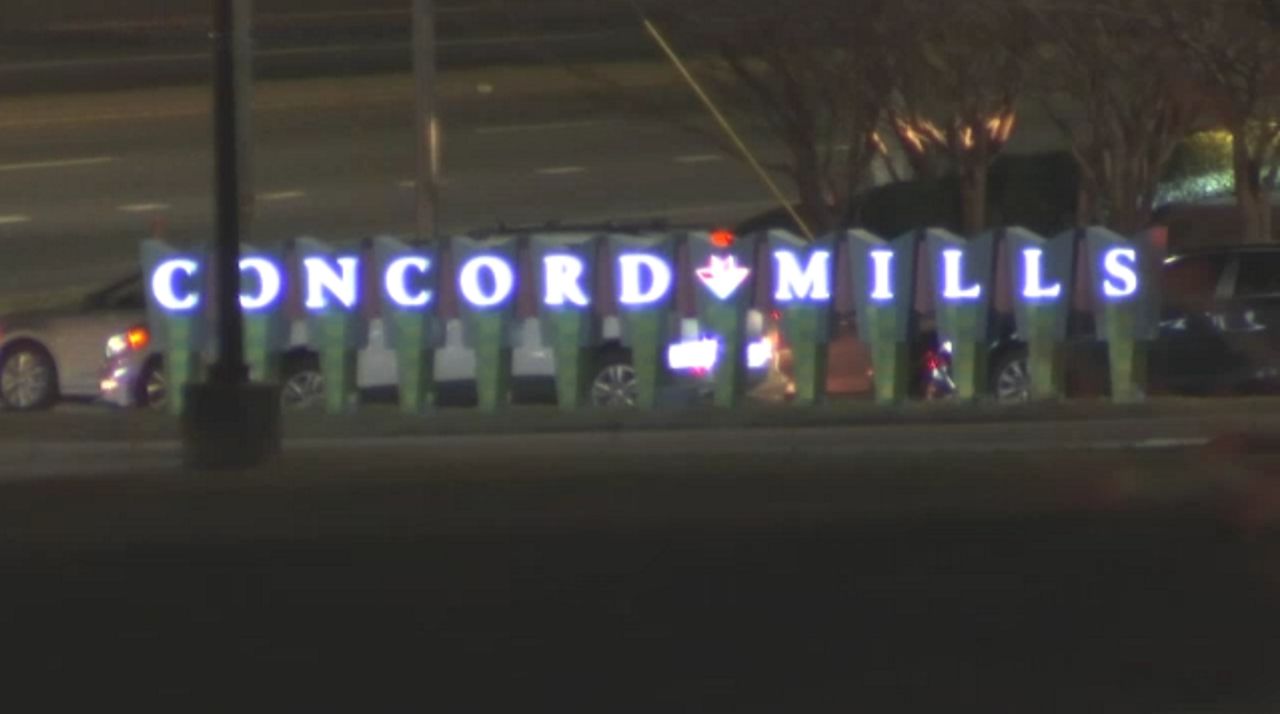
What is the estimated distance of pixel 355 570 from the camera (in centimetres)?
935

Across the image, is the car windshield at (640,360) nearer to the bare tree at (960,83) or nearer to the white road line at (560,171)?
the bare tree at (960,83)

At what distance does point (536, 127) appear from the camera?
43.8m

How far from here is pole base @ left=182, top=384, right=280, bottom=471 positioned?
1494 cm

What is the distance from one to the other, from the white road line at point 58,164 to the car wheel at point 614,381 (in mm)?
20464

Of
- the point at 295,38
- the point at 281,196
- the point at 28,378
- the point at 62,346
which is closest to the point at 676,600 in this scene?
the point at 62,346

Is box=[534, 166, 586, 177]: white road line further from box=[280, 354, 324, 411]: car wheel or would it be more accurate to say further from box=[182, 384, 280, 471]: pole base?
box=[182, 384, 280, 471]: pole base

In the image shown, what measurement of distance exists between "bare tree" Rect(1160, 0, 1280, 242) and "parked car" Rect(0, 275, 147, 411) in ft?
33.2

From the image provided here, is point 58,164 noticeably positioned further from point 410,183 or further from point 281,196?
point 410,183

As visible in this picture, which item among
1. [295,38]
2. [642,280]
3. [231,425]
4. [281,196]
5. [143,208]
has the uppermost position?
[295,38]

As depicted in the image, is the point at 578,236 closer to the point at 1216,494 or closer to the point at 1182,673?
the point at 1216,494

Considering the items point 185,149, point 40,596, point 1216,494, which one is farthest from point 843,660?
point 185,149

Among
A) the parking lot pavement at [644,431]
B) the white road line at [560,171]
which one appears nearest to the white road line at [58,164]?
the white road line at [560,171]

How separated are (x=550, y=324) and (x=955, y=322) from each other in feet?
10.9

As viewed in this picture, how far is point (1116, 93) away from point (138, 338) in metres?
12.0
